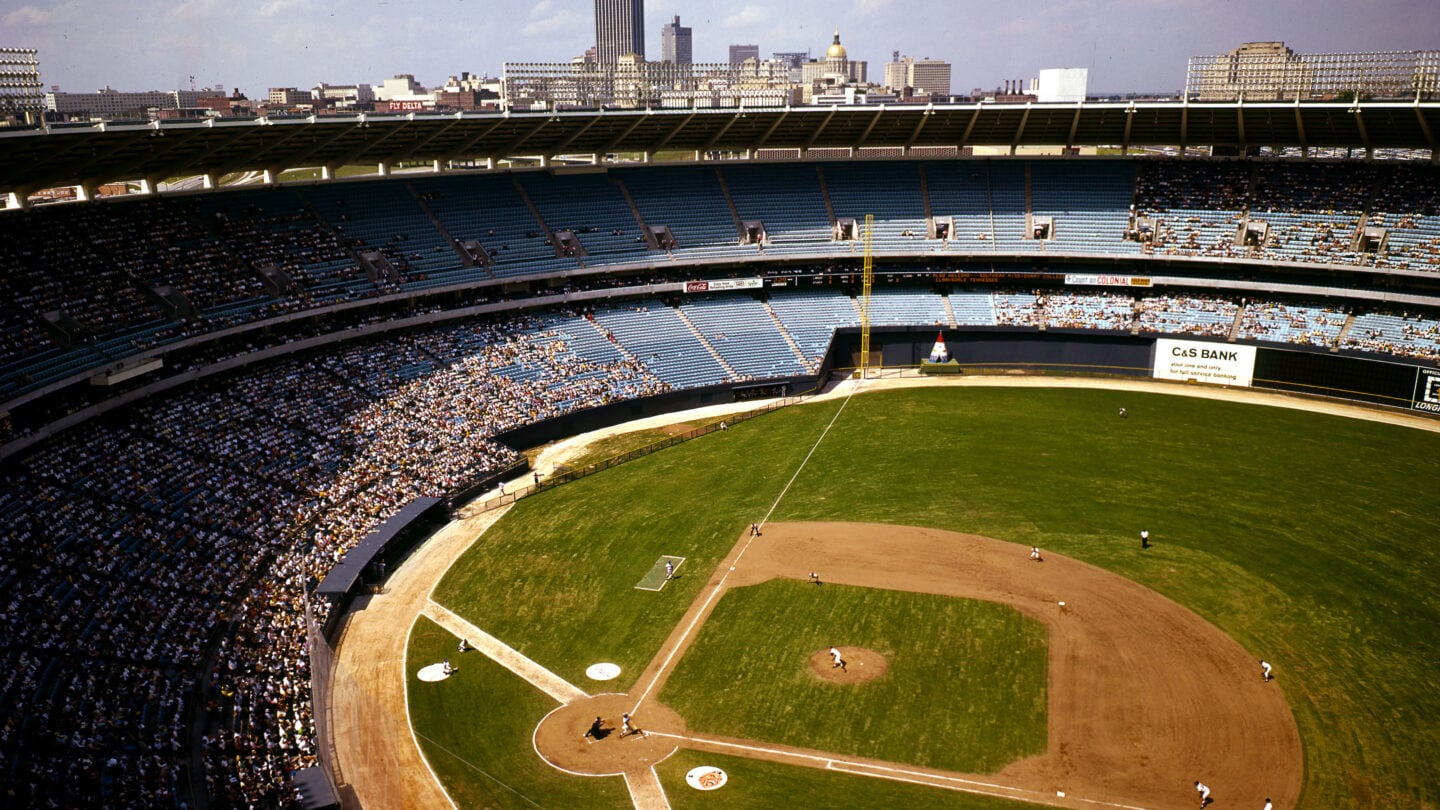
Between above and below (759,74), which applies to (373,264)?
below

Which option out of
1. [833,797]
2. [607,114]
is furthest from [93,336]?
[833,797]

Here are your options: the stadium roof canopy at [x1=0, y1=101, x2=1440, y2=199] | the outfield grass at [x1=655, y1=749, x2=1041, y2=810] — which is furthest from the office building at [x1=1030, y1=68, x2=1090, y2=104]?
the outfield grass at [x1=655, y1=749, x2=1041, y2=810]

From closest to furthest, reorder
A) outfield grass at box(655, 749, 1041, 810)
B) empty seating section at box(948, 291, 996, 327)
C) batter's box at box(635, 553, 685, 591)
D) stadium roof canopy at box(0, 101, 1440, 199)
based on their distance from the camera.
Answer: outfield grass at box(655, 749, 1041, 810), batter's box at box(635, 553, 685, 591), stadium roof canopy at box(0, 101, 1440, 199), empty seating section at box(948, 291, 996, 327)

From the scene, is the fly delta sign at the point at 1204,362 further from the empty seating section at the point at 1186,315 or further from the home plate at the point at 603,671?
the home plate at the point at 603,671

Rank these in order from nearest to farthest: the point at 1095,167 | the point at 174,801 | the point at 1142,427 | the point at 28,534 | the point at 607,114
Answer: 1. the point at 174,801
2. the point at 28,534
3. the point at 1142,427
4. the point at 607,114
5. the point at 1095,167

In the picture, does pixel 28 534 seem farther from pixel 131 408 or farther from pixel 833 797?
pixel 833 797

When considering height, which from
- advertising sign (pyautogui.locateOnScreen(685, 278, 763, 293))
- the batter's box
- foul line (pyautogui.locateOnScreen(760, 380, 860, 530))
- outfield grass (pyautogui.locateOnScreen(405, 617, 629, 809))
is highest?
advertising sign (pyautogui.locateOnScreen(685, 278, 763, 293))

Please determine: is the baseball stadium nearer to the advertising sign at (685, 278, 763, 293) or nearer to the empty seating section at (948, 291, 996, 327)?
the empty seating section at (948, 291, 996, 327)
